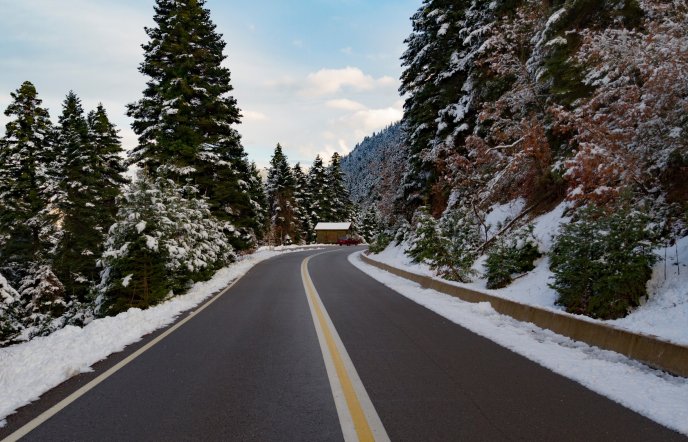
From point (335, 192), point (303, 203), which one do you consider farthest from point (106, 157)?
point (335, 192)

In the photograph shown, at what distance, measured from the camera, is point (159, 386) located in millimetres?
5434

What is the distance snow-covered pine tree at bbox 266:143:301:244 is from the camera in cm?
6869

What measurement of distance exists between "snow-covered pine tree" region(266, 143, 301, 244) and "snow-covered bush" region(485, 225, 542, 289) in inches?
2224

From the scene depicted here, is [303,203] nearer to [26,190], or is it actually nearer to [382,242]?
[382,242]

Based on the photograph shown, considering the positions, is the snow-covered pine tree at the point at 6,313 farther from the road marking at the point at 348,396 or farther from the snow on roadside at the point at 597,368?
the snow on roadside at the point at 597,368

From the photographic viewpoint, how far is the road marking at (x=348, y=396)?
3984 millimetres

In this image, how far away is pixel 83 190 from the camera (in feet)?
95.5

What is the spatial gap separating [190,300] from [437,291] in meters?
7.84

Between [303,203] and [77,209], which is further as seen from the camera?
[303,203]

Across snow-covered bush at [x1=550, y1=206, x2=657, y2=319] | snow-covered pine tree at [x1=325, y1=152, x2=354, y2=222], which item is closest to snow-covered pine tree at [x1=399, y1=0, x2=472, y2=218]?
snow-covered bush at [x1=550, y1=206, x2=657, y2=319]

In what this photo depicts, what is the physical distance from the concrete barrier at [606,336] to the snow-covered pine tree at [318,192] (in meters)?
72.6

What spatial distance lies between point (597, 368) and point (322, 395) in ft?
11.8

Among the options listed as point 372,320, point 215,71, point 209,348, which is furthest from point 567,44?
point 215,71

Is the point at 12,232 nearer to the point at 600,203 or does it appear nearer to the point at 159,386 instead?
the point at 159,386
